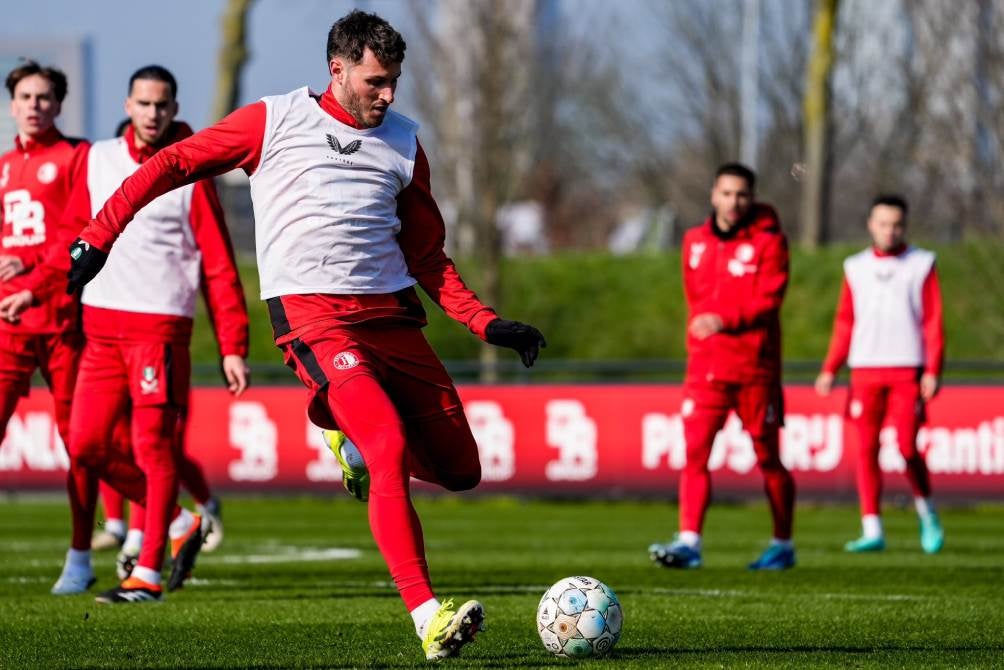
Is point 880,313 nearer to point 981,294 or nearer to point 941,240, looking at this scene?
point 981,294

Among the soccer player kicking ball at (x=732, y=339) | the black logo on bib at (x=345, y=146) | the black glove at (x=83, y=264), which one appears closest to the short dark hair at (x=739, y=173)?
the soccer player kicking ball at (x=732, y=339)

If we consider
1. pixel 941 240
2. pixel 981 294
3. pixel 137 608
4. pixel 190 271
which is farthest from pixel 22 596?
pixel 941 240

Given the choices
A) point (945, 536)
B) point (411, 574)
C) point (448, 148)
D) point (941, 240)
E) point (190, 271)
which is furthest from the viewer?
point (448, 148)

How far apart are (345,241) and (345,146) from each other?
34 cm

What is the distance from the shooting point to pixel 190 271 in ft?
27.5

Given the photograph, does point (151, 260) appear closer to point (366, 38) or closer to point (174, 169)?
point (174, 169)

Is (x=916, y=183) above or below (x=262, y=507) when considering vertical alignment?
above

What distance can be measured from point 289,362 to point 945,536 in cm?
867

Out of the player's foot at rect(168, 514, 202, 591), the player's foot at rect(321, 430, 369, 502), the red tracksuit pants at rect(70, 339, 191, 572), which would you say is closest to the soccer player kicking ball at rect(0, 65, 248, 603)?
the red tracksuit pants at rect(70, 339, 191, 572)

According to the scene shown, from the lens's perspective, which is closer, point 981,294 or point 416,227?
point 416,227

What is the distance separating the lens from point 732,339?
10180mm

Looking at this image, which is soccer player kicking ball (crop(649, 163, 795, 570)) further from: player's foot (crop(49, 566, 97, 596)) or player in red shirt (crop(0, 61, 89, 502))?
player in red shirt (crop(0, 61, 89, 502))

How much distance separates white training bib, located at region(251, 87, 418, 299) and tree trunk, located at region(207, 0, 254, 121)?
21.5 m

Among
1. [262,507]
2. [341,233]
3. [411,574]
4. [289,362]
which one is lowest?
[262,507]
